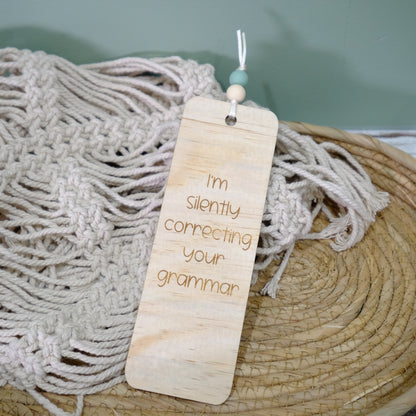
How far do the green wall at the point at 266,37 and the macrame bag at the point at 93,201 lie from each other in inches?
1.9

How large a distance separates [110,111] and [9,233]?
26 centimetres

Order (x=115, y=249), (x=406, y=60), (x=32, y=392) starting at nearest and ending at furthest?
(x=32, y=392)
(x=115, y=249)
(x=406, y=60)

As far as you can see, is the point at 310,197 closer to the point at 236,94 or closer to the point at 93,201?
the point at 236,94

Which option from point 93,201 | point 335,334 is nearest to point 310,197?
point 335,334

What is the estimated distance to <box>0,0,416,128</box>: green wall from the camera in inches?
32.7

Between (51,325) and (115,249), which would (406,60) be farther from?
(51,325)

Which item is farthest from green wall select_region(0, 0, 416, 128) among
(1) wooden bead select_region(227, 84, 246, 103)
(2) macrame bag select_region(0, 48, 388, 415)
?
(1) wooden bead select_region(227, 84, 246, 103)

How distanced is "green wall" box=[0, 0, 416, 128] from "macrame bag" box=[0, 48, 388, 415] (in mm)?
49

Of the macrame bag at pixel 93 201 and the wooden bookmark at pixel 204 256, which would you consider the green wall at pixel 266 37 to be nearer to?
the macrame bag at pixel 93 201

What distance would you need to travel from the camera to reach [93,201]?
2.48 feet

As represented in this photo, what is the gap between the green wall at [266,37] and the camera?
0.83 meters

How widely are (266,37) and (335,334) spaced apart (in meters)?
0.47

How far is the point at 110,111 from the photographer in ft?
2.83

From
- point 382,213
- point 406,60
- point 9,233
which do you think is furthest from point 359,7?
point 9,233
